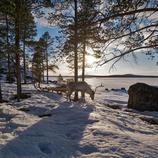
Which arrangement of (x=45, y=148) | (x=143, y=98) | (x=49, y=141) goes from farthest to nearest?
(x=143, y=98)
(x=49, y=141)
(x=45, y=148)

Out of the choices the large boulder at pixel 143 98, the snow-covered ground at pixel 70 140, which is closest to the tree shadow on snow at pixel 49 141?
the snow-covered ground at pixel 70 140

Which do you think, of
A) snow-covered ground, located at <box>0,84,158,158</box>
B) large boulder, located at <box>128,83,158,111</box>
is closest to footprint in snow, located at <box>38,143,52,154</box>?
snow-covered ground, located at <box>0,84,158,158</box>

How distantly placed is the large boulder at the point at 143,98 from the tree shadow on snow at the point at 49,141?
42.8 ft

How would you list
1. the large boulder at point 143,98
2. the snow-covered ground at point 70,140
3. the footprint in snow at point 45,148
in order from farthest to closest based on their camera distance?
the large boulder at point 143,98 → the footprint in snow at point 45,148 → the snow-covered ground at point 70,140

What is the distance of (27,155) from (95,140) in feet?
7.02

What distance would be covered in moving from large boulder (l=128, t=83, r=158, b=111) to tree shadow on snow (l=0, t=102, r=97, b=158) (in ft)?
42.8

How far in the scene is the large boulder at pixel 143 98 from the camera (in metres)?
23.0

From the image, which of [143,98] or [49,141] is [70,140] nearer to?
[49,141]

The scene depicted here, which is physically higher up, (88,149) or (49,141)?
(49,141)

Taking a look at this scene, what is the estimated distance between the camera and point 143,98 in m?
23.3

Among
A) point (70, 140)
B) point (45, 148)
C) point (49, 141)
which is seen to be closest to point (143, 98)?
point (70, 140)

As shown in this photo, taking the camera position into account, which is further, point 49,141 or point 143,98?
point 143,98

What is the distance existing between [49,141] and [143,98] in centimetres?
1670

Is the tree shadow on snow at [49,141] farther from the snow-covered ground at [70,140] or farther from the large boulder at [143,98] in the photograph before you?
the large boulder at [143,98]
